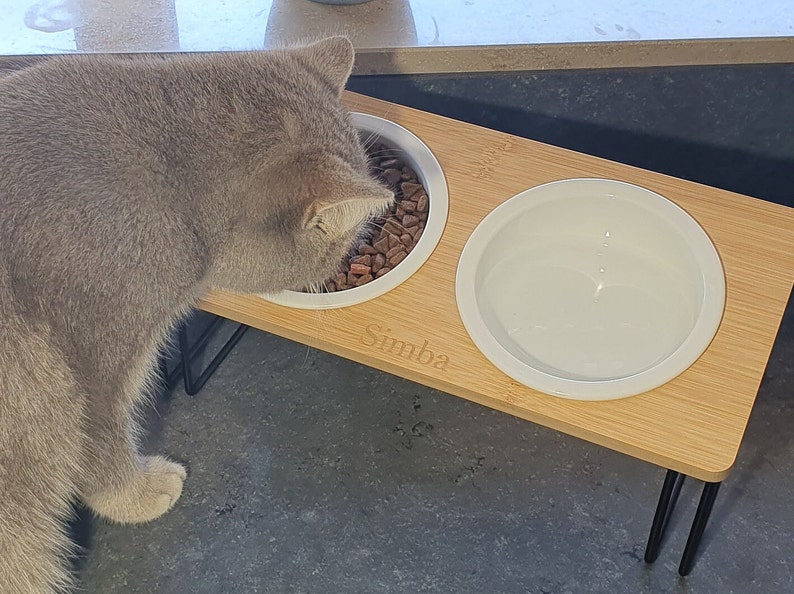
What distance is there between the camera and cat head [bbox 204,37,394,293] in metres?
0.91

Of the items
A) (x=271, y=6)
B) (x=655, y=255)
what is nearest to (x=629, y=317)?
(x=655, y=255)

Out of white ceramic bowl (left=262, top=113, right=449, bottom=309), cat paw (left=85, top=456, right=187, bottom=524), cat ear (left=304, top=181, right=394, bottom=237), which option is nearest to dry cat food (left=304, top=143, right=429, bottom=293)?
white ceramic bowl (left=262, top=113, right=449, bottom=309)

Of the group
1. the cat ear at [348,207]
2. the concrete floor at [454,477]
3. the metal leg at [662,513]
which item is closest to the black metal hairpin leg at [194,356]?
the concrete floor at [454,477]

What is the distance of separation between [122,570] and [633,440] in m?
0.78

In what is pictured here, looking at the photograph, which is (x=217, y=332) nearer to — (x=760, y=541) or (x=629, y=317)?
(x=629, y=317)

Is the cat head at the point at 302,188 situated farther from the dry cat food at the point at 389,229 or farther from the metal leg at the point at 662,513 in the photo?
the metal leg at the point at 662,513

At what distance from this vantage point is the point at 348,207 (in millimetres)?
916

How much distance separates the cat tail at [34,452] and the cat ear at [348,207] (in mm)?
320

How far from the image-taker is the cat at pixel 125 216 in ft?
2.99

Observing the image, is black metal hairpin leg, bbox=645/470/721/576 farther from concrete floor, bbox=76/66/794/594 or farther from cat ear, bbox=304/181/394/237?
cat ear, bbox=304/181/394/237

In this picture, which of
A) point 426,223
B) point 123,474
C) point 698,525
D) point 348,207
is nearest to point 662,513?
point 698,525

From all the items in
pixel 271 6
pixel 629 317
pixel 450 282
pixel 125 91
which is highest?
pixel 125 91

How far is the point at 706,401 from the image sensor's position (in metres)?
0.96

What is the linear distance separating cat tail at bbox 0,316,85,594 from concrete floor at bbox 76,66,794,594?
0.25 m
